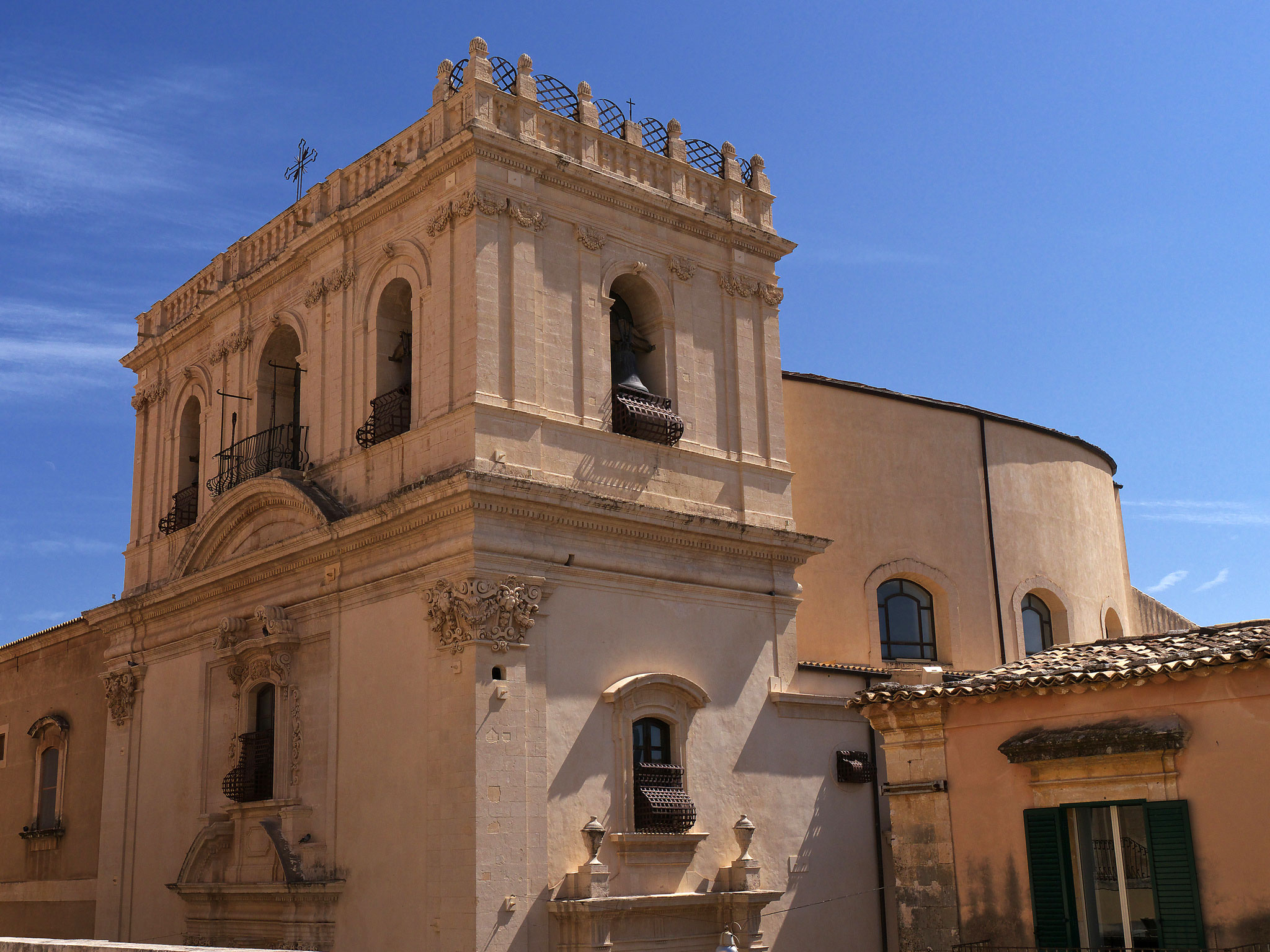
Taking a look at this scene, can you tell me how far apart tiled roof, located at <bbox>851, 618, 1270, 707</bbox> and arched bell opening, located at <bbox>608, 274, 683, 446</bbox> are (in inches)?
298

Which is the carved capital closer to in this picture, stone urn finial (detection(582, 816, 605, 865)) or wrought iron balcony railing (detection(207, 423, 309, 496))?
wrought iron balcony railing (detection(207, 423, 309, 496))

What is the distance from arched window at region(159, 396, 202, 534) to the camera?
27.5 meters

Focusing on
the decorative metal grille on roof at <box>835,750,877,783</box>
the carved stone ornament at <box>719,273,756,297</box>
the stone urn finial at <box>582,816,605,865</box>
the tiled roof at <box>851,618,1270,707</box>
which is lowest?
the stone urn finial at <box>582,816,605,865</box>

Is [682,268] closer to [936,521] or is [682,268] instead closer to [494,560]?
[494,560]

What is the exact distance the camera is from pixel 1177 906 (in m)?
12.9

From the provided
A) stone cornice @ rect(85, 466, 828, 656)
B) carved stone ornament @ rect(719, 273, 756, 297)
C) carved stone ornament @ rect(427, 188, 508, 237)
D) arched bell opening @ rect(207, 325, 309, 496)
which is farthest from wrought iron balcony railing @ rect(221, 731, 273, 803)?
carved stone ornament @ rect(719, 273, 756, 297)

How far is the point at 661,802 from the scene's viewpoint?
20469 mm

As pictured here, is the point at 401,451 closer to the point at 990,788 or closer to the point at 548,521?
the point at 548,521

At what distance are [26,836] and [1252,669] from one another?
27.1 meters

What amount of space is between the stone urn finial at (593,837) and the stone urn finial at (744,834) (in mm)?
2658

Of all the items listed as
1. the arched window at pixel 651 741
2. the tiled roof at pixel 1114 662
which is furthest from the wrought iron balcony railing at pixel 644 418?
the tiled roof at pixel 1114 662

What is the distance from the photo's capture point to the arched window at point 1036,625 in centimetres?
2908

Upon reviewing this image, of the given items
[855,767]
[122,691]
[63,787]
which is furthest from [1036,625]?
[63,787]

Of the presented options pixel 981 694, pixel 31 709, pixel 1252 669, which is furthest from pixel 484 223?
pixel 31 709
